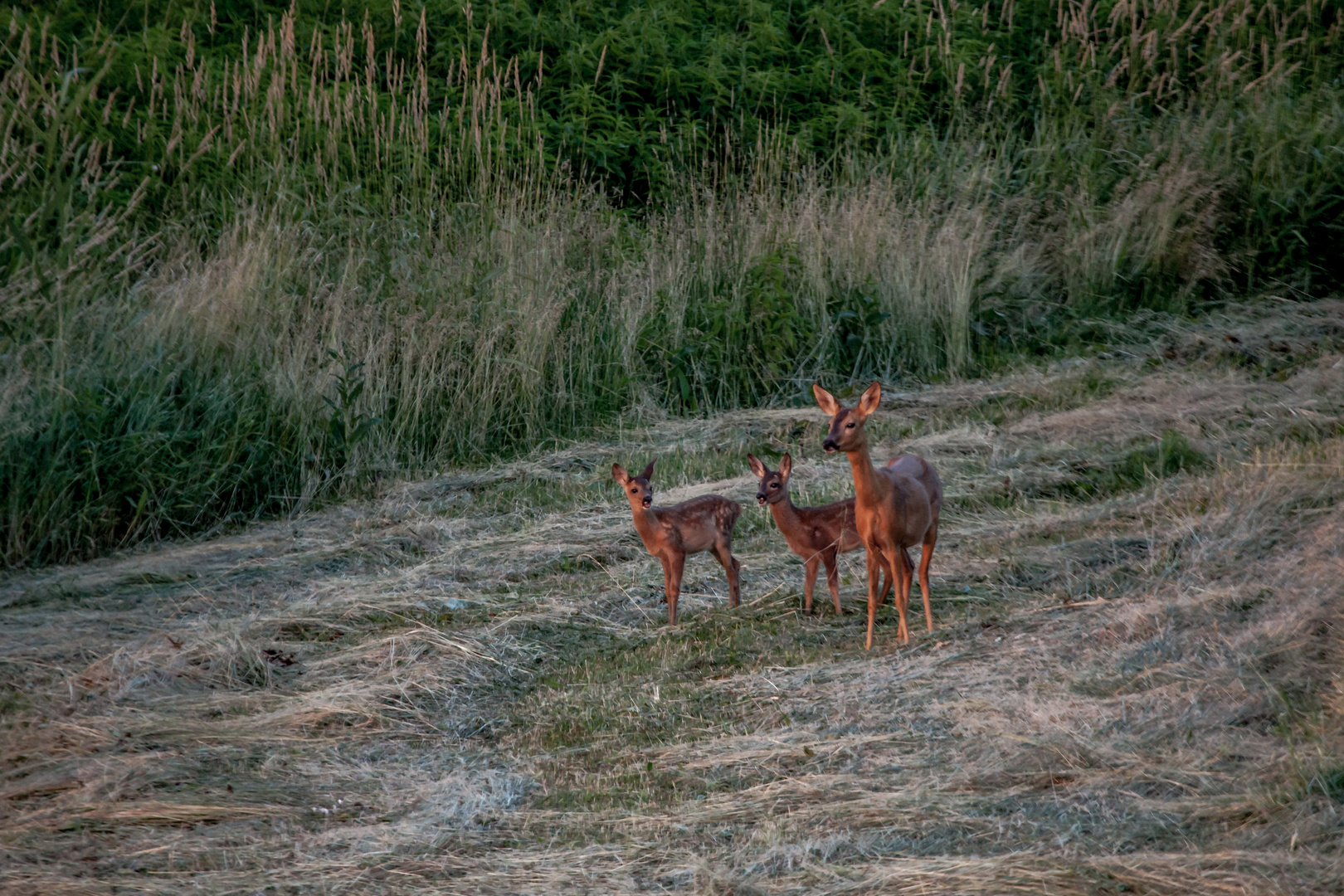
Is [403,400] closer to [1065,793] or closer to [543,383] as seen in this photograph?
[543,383]

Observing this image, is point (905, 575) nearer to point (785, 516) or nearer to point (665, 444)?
point (785, 516)

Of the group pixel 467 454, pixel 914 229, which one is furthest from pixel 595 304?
pixel 914 229

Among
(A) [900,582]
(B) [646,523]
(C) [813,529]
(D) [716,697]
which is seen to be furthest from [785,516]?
(D) [716,697]

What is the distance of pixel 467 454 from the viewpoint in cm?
954

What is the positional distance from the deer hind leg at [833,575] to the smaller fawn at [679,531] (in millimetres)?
521

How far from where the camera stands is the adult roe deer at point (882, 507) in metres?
5.57

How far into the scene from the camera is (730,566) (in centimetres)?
666

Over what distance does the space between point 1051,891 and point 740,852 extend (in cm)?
91

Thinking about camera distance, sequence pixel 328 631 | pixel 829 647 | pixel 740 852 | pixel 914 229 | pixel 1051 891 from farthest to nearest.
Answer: pixel 914 229
pixel 328 631
pixel 829 647
pixel 740 852
pixel 1051 891

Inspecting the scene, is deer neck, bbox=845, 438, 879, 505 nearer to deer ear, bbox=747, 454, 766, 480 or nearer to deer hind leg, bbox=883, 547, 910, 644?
deer hind leg, bbox=883, 547, 910, 644

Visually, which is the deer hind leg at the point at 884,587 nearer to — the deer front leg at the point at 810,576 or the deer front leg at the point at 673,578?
the deer front leg at the point at 810,576

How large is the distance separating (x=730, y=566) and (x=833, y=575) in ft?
1.85

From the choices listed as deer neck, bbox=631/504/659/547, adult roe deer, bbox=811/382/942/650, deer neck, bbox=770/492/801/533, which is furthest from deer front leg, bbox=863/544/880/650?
deer neck, bbox=631/504/659/547

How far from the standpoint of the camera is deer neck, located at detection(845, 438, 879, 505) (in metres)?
5.56
